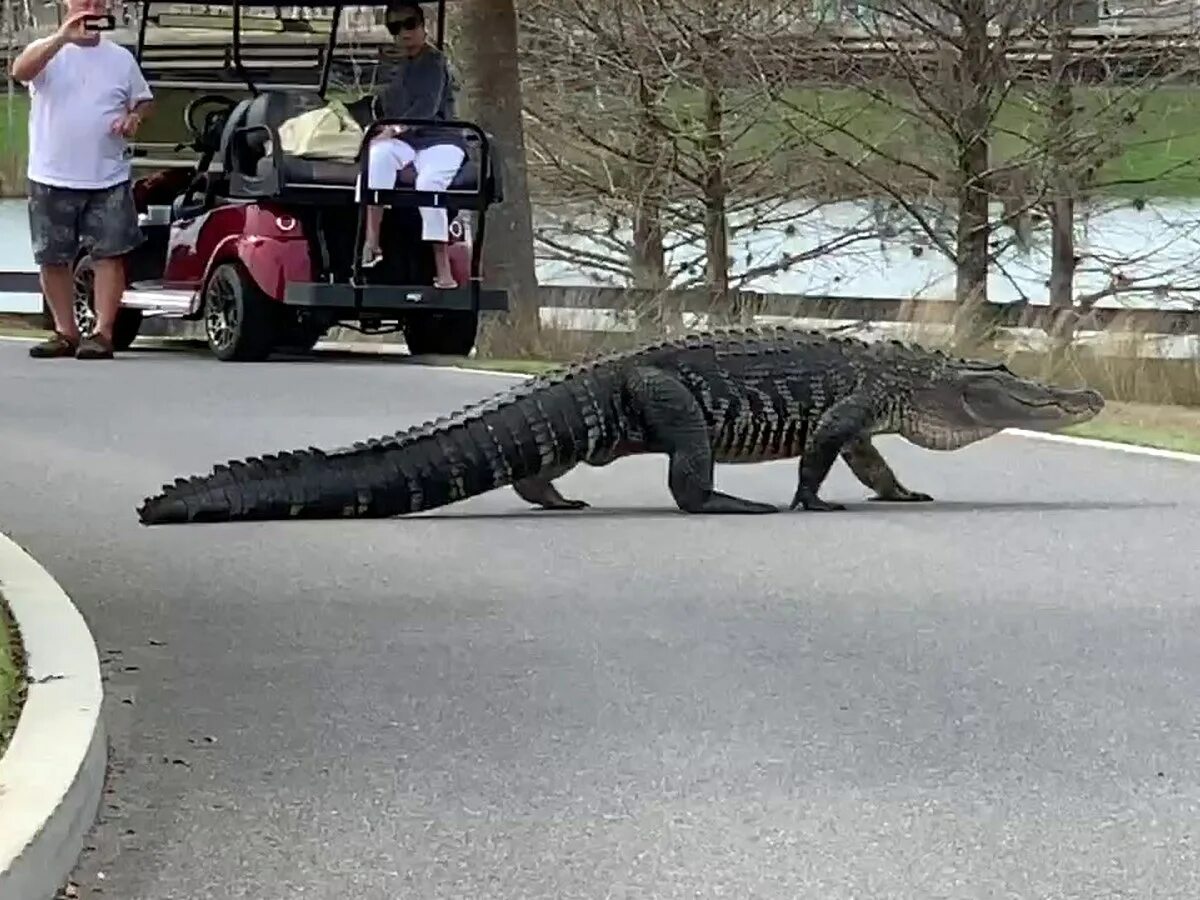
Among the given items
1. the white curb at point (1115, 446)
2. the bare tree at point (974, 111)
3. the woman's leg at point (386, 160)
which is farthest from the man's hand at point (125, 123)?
the bare tree at point (974, 111)

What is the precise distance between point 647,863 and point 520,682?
1.66 meters

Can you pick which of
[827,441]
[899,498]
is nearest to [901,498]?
[899,498]

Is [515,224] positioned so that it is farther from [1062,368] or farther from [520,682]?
[520,682]

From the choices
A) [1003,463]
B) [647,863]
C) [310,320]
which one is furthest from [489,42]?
[647,863]

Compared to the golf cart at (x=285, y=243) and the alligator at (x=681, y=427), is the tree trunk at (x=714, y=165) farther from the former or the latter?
the alligator at (x=681, y=427)

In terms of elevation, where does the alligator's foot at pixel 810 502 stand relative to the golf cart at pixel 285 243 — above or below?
below

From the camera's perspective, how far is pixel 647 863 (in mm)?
4656

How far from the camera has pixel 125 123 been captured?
48.3 ft

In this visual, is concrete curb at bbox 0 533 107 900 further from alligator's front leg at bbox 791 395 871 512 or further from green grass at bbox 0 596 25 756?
alligator's front leg at bbox 791 395 871 512

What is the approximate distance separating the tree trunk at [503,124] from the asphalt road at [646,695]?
9.02m

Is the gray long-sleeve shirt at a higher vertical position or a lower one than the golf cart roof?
lower

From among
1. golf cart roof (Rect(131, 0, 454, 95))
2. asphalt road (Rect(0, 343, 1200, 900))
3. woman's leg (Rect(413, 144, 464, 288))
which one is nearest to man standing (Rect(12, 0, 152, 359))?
woman's leg (Rect(413, 144, 464, 288))

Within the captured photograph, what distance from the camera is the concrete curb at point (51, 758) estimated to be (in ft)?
14.0

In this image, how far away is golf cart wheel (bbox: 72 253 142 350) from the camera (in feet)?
54.0
